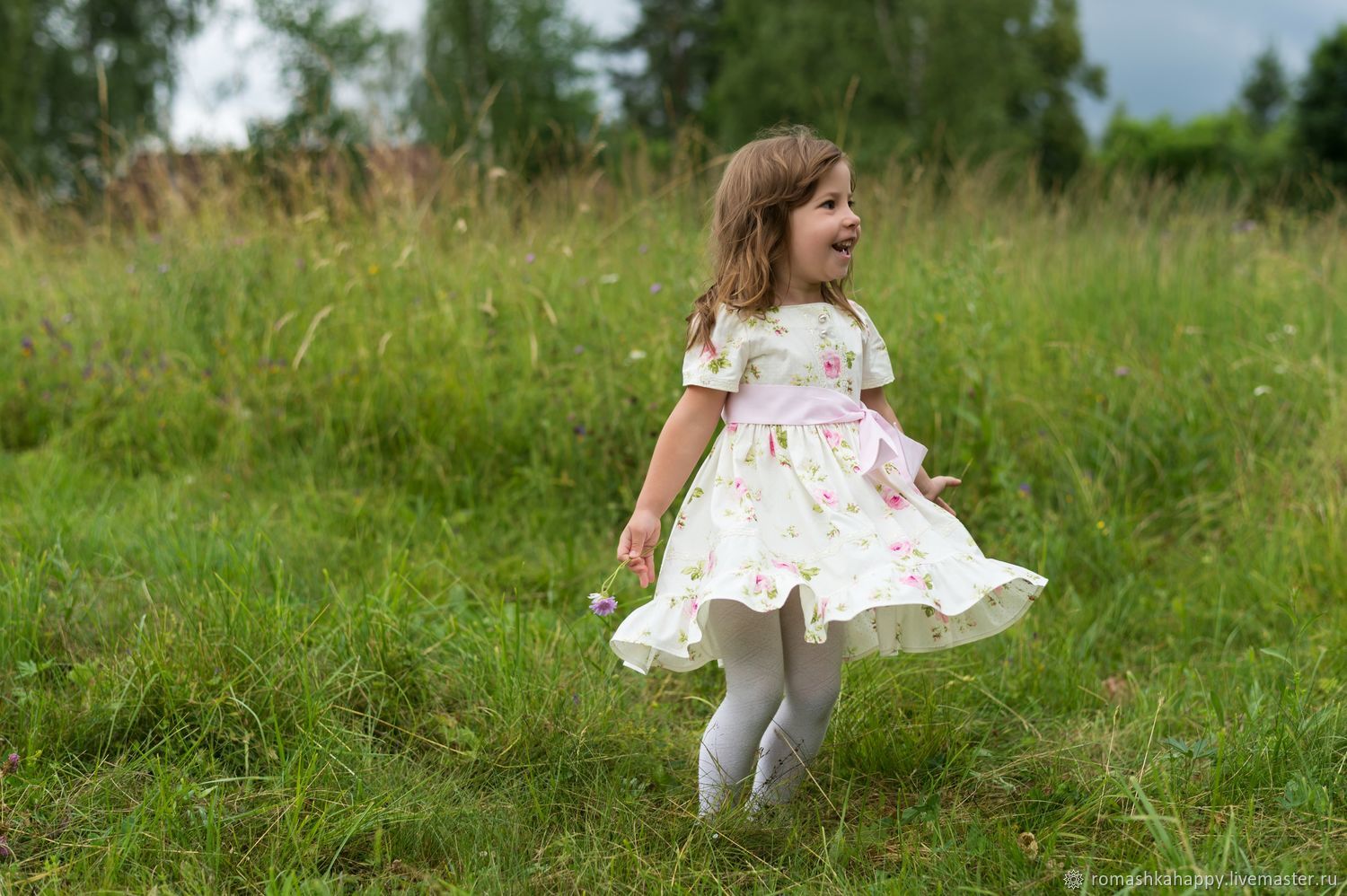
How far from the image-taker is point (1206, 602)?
3.29 meters

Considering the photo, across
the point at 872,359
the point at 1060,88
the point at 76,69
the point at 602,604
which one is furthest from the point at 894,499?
the point at 1060,88

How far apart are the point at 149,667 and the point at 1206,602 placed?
110 inches

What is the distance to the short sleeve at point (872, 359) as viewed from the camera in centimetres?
226

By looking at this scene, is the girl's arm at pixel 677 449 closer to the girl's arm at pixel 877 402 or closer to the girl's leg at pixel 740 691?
the girl's leg at pixel 740 691

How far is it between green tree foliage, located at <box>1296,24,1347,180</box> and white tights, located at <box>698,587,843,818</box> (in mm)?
23972

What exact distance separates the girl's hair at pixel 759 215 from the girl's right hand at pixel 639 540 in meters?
0.35

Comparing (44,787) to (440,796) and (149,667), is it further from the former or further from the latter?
(440,796)

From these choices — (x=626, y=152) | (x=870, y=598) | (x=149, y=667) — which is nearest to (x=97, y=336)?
(x=626, y=152)

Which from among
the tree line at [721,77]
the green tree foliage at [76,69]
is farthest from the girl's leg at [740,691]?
the green tree foliage at [76,69]

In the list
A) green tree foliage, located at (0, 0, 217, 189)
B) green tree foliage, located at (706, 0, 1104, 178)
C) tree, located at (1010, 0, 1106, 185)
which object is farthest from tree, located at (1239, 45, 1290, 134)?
green tree foliage, located at (0, 0, 217, 189)

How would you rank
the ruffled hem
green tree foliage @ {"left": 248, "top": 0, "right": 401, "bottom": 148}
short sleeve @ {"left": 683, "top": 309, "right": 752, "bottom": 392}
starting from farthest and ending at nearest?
green tree foliage @ {"left": 248, "top": 0, "right": 401, "bottom": 148}, short sleeve @ {"left": 683, "top": 309, "right": 752, "bottom": 392}, the ruffled hem

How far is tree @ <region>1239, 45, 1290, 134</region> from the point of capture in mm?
54500

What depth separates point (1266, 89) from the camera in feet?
180

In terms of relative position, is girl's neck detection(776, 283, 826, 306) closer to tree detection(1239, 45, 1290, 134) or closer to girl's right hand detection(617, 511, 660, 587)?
girl's right hand detection(617, 511, 660, 587)
